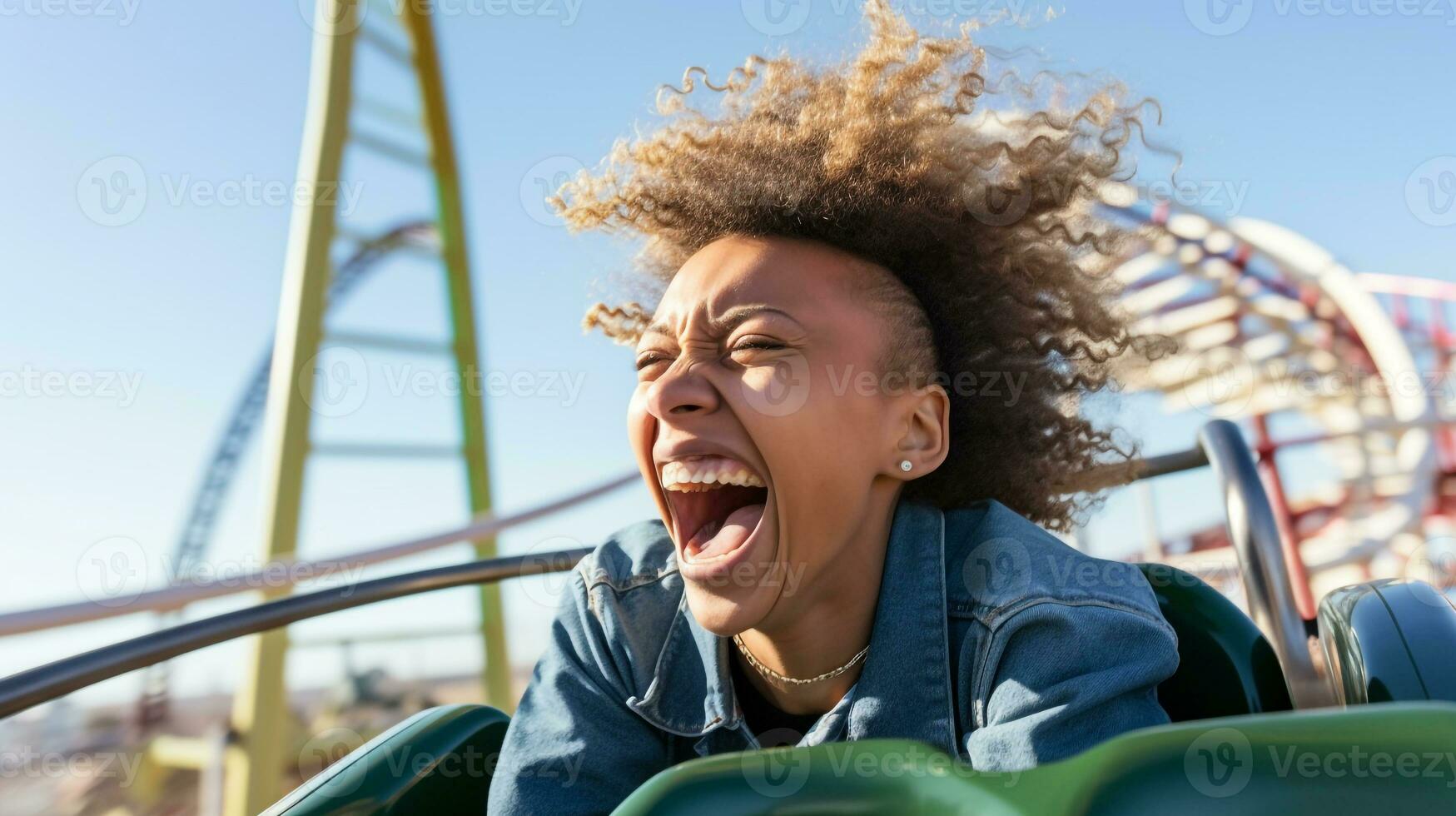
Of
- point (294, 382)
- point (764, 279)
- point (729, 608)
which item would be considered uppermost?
point (294, 382)

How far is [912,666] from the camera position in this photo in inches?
43.7

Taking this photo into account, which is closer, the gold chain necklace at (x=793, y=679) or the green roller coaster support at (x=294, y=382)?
the gold chain necklace at (x=793, y=679)

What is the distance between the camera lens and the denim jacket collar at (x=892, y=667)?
3.59 ft

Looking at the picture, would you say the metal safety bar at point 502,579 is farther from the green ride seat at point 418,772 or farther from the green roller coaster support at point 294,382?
the green roller coaster support at point 294,382

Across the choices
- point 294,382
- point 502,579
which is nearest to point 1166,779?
point 502,579

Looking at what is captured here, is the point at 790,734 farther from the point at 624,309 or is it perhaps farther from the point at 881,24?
the point at 881,24

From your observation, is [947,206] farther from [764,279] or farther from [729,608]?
[729,608]

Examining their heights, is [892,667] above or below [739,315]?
below

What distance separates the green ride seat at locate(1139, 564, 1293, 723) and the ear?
32cm

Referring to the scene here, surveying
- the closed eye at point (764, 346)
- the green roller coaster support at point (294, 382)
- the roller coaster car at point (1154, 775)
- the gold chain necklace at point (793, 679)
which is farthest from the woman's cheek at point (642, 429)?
the green roller coaster support at point (294, 382)

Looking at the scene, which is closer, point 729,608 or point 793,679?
point 729,608

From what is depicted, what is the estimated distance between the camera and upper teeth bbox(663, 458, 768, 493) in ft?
3.84

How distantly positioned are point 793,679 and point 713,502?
233mm

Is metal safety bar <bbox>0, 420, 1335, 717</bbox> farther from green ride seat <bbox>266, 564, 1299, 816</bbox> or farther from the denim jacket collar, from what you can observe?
the denim jacket collar
